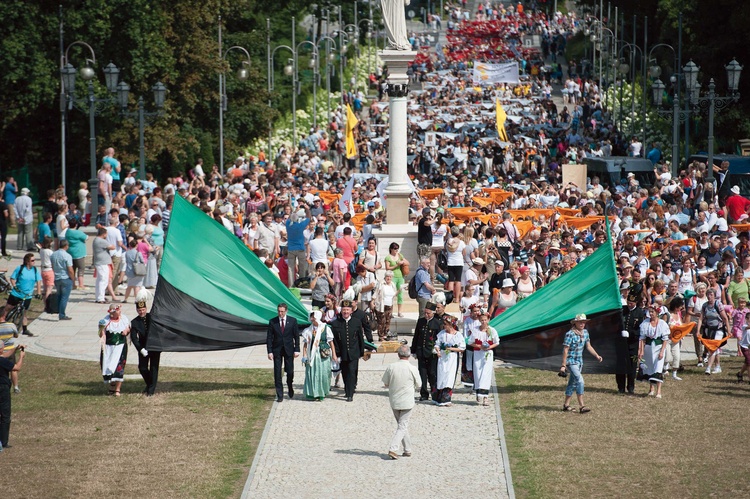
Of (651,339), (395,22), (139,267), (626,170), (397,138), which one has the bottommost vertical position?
(651,339)

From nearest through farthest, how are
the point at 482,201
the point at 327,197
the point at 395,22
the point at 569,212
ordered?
the point at 395,22
the point at 569,212
the point at 482,201
the point at 327,197

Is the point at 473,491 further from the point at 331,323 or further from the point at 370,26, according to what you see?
the point at 370,26

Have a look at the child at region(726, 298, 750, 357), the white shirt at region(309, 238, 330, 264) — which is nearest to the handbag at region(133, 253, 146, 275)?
the white shirt at region(309, 238, 330, 264)

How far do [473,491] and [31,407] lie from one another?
23.0ft

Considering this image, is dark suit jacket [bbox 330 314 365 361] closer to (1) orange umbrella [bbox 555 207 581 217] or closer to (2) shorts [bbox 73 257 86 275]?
(2) shorts [bbox 73 257 86 275]

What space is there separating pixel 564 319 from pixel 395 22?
11233 mm

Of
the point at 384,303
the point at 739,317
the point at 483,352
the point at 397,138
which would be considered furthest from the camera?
the point at 397,138

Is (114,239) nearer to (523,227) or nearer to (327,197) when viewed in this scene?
(523,227)

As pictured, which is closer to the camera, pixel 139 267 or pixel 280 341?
pixel 280 341

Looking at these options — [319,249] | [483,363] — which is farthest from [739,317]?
[319,249]

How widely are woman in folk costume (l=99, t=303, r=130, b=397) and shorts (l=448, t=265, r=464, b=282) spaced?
7829mm

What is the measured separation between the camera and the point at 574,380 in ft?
64.0

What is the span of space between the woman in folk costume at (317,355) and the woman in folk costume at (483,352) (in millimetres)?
1943

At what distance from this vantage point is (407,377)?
17297mm
